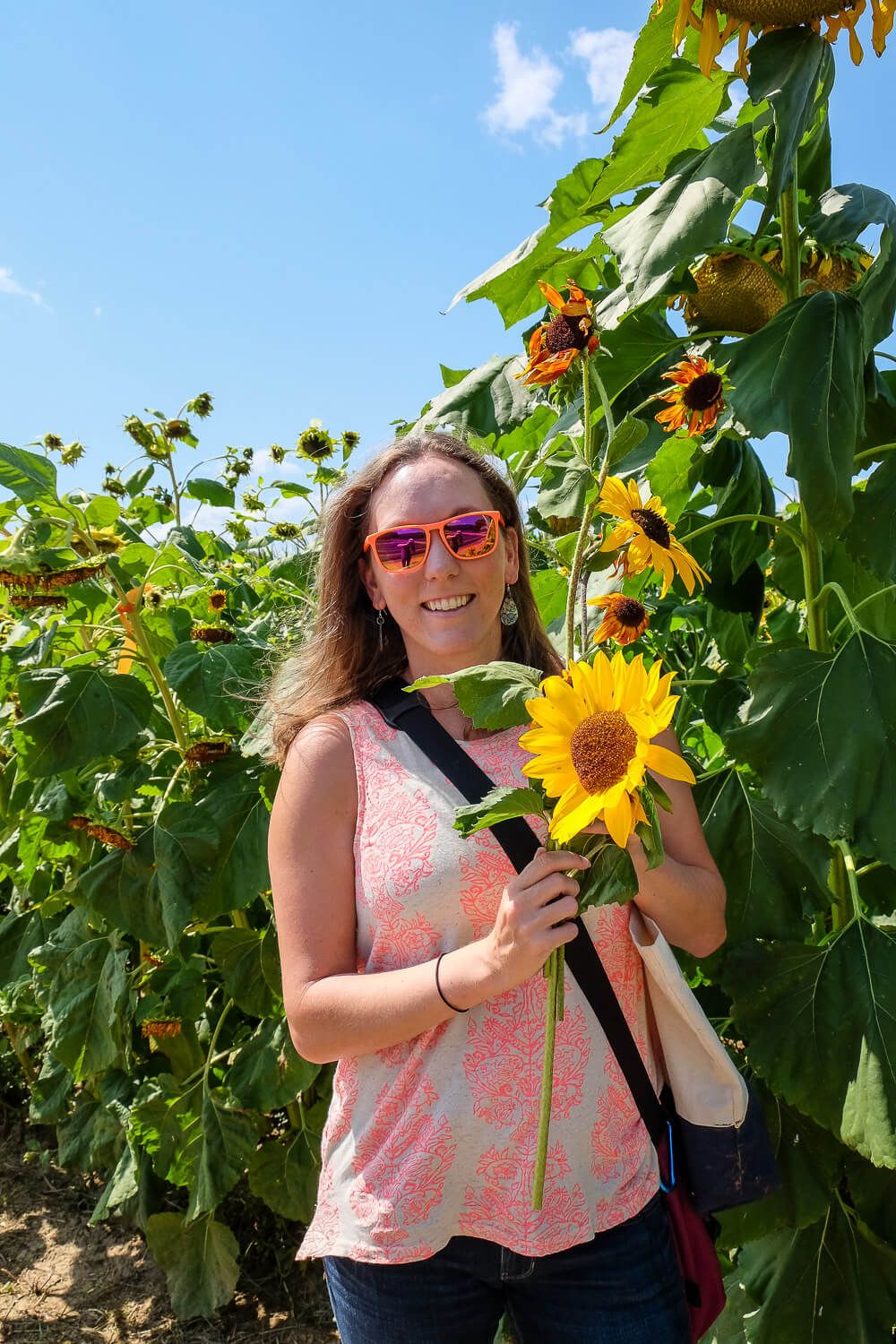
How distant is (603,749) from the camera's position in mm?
896

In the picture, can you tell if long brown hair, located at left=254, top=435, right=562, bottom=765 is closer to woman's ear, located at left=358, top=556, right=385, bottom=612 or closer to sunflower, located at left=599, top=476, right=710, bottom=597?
woman's ear, located at left=358, top=556, right=385, bottom=612

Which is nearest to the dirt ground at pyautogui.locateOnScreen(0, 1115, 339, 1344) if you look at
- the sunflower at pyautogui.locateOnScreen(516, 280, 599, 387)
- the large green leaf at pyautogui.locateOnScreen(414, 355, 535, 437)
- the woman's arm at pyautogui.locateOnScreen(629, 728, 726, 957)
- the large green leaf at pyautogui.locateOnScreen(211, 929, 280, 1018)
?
the large green leaf at pyautogui.locateOnScreen(211, 929, 280, 1018)

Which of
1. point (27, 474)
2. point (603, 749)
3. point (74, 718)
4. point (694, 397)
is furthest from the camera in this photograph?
point (27, 474)

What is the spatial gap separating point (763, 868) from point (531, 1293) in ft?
2.13

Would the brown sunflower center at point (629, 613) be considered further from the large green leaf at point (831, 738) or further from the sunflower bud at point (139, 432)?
the sunflower bud at point (139, 432)

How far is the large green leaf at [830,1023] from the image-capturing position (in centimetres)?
143

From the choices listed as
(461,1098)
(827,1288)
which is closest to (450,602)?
(461,1098)

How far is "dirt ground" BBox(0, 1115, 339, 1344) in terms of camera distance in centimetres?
270

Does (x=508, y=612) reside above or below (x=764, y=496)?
below

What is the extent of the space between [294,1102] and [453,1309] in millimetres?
1256

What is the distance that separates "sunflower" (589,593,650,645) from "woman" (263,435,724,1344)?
13 cm

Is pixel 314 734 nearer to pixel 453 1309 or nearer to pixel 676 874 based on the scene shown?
pixel 676 874

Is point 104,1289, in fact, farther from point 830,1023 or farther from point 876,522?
point 876,522

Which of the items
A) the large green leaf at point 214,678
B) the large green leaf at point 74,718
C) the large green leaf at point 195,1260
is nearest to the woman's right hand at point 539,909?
the large green leaf at point 214,678
